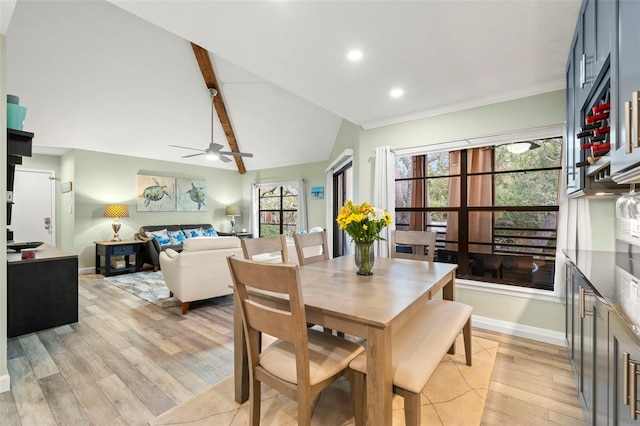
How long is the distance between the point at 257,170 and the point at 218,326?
5.55 metres

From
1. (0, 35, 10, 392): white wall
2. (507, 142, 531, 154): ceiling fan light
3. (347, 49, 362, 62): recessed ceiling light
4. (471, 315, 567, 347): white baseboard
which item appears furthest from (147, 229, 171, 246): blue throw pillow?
(507, 142, 531, 154): ceiling fan light

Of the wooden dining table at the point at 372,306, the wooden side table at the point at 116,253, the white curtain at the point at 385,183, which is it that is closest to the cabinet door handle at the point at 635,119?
the wooden dining table at the point at 372,306

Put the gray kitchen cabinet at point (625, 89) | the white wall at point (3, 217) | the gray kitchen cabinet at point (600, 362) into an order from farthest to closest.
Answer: the white wall at point (3, 217)
the gray kitchen cabinet at point (600, 362)
the gray kitchen cabinet at point (625, 89)

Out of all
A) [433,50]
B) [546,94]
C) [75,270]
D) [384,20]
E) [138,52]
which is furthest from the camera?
[138,52]

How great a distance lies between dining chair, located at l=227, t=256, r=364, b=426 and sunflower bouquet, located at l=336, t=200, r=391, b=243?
68 centimetres

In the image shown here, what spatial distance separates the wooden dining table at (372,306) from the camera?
121 centimetres

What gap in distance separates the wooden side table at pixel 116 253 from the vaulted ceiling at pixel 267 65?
1.97 metres

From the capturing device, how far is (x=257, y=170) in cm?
804

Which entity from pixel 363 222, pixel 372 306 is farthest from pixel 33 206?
pixel 372 306

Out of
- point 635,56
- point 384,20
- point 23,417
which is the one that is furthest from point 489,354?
point 23,417

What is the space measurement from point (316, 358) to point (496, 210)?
2.83 metres

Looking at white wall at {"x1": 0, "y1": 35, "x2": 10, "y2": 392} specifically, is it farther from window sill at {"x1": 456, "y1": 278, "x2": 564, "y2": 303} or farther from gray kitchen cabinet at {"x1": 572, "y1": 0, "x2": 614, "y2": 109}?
window sill at {"x1": 456, "y1": 278, "x2": 564, "y2": 303}

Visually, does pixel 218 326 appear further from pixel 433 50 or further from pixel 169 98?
pixel 169 98

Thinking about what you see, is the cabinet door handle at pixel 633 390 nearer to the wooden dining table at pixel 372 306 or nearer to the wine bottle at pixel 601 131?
the wooden dining table at pixel 372 306
